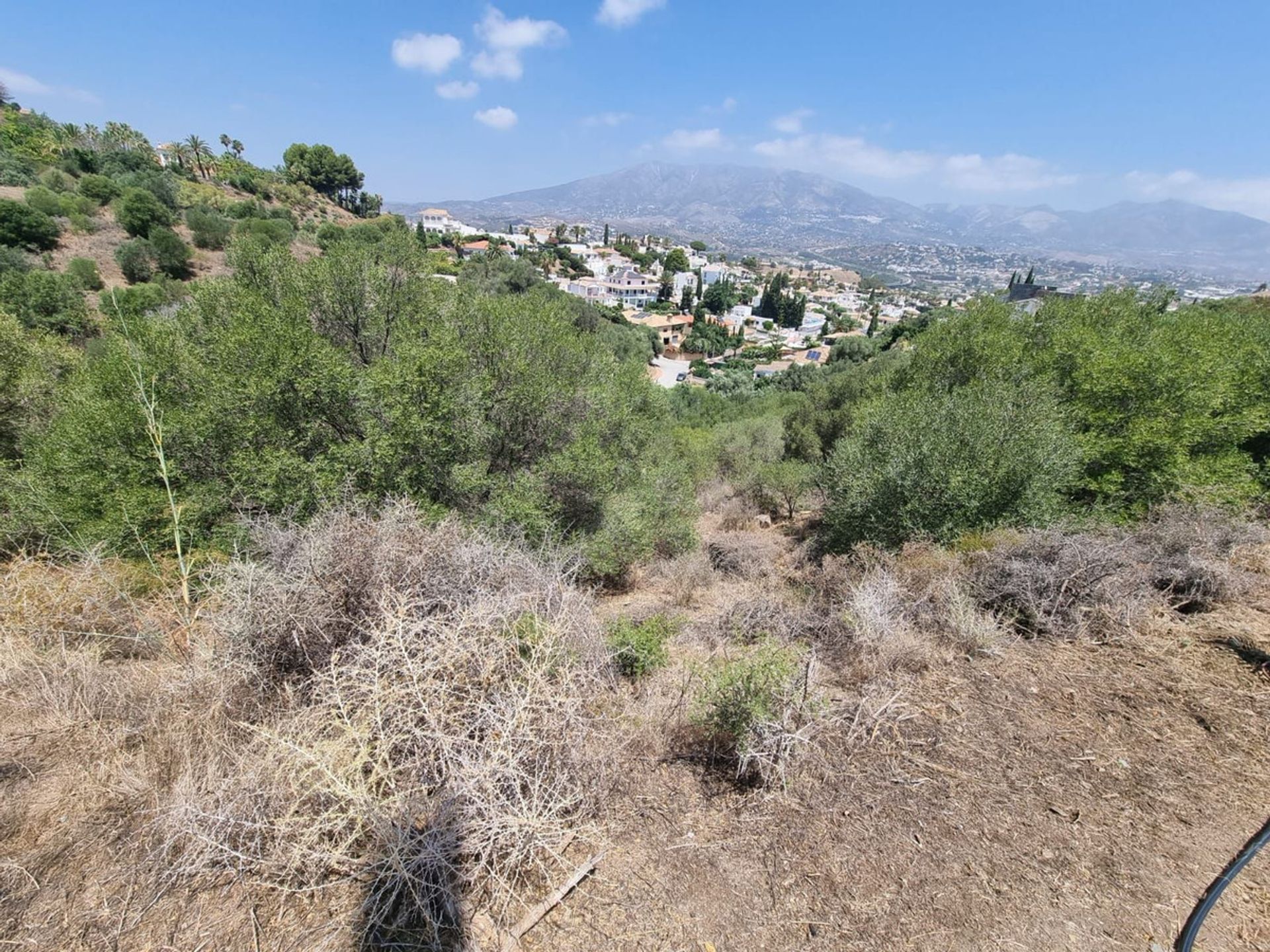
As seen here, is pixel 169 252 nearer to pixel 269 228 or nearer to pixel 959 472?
pixel 269 228

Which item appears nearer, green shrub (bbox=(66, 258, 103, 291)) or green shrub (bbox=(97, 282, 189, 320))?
green shrub (bbox=(97, 282, 189, 320))

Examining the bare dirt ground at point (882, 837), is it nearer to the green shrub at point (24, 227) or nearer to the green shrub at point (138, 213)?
the green shrub at point (24, 227)

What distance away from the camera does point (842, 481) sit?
37.7ft

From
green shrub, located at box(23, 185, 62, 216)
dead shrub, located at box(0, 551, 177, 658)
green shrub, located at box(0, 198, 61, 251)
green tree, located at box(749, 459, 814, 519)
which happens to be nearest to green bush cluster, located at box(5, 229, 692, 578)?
dead shrub, located at box(0, 551, 177, 658)

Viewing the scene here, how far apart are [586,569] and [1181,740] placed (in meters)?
8.59

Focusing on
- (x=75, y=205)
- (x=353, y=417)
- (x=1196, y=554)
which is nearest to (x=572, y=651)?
(x=353, y=417)

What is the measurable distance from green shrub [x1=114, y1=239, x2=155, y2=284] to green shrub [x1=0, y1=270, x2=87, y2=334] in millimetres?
9377

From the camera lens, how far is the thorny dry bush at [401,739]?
2.96m

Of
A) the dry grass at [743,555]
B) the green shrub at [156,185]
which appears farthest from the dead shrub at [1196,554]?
the green shrub at [156,185]

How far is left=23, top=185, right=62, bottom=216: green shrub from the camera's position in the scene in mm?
34531

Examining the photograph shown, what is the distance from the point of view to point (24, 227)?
1268 inches

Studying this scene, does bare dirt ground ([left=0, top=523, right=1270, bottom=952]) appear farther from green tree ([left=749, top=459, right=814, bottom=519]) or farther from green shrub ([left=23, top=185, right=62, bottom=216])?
green shrub ([left=23, top=185, right=62, bottom=216])

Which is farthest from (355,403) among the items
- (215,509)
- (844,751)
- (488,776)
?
(844,751)

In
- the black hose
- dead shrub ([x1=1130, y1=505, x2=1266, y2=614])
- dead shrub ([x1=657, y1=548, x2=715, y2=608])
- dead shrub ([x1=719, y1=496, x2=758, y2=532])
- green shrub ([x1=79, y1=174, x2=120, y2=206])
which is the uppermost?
Result: green shrub ([x1=79, y1=174, x2=120, y2=206])
